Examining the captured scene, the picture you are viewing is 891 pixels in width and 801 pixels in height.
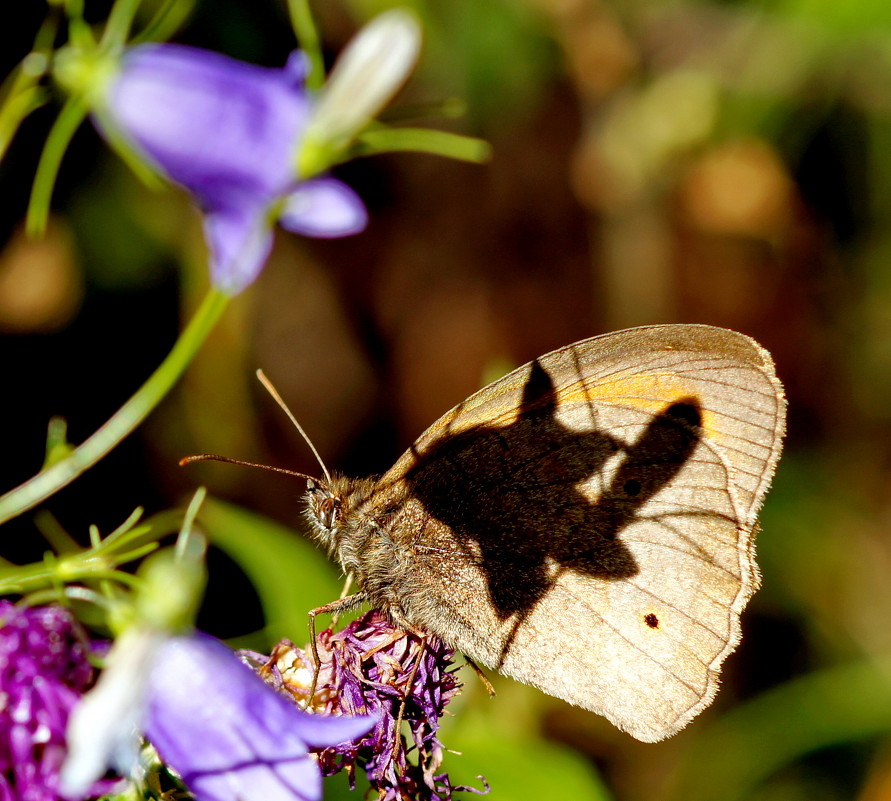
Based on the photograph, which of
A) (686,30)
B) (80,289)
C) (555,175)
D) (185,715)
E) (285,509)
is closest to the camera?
(185,715)

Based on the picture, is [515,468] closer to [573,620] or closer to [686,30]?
[573,620]

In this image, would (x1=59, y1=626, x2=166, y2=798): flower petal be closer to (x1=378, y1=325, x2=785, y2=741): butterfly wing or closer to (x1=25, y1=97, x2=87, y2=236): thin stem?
(x1=25, y1=97, x2=87, y2=236): thin stem

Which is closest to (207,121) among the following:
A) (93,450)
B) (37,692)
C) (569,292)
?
(93,450)

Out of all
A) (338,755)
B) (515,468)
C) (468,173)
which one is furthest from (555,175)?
(338,755)

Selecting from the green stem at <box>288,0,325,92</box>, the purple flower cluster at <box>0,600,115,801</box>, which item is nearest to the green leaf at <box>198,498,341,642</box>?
the purple flower cluster at <box>0,600,115,801</box>

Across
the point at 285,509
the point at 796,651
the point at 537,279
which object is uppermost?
the point at 537,279

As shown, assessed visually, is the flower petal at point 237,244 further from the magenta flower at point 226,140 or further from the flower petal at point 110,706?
the flower petal at point 110,706
